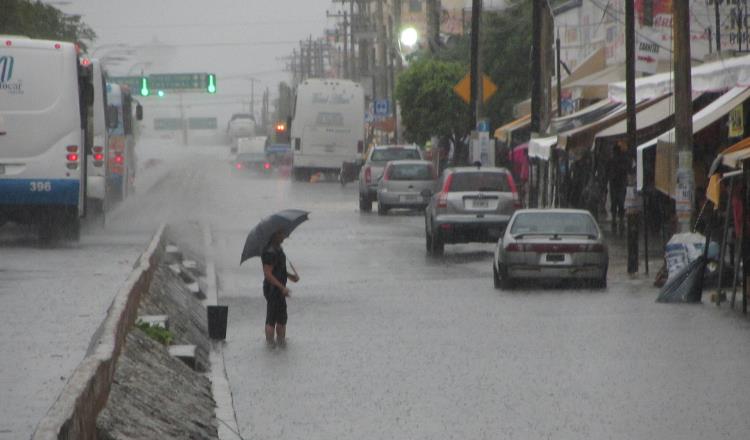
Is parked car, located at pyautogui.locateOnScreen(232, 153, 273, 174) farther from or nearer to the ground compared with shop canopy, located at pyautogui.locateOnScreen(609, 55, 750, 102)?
nearer to the ground

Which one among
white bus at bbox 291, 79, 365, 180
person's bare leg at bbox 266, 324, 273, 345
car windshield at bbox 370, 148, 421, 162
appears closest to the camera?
person's bare leg at bbox 266, 324, 273, 345

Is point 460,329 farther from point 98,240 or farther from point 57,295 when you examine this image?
point 98,240

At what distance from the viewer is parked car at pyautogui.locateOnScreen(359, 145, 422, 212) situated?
49625 mm

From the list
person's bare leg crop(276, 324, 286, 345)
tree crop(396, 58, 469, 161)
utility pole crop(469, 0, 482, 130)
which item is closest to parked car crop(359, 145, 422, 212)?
utility pole crop(469, 0, 482, 130)

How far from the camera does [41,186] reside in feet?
92.9

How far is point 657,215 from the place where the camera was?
36.2m

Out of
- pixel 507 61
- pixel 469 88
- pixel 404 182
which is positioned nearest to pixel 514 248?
pixel 404 182

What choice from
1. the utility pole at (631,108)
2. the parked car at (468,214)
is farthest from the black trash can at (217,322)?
the parked car at (468,214)

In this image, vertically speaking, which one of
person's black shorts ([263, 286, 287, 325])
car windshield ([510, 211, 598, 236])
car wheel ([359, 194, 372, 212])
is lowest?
car wheel ([359, 194, 372, 212])

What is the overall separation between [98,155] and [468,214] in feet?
29.1

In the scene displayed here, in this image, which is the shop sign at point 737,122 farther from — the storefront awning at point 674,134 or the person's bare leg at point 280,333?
the person's bare leg at point 280,333

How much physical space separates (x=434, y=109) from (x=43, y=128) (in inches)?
1868

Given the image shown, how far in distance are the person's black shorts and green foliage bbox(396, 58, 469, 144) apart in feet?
182

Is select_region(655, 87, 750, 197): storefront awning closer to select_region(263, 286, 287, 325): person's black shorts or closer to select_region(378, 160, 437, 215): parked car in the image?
select_region(263, 286, 287, 325): person's black shorts
